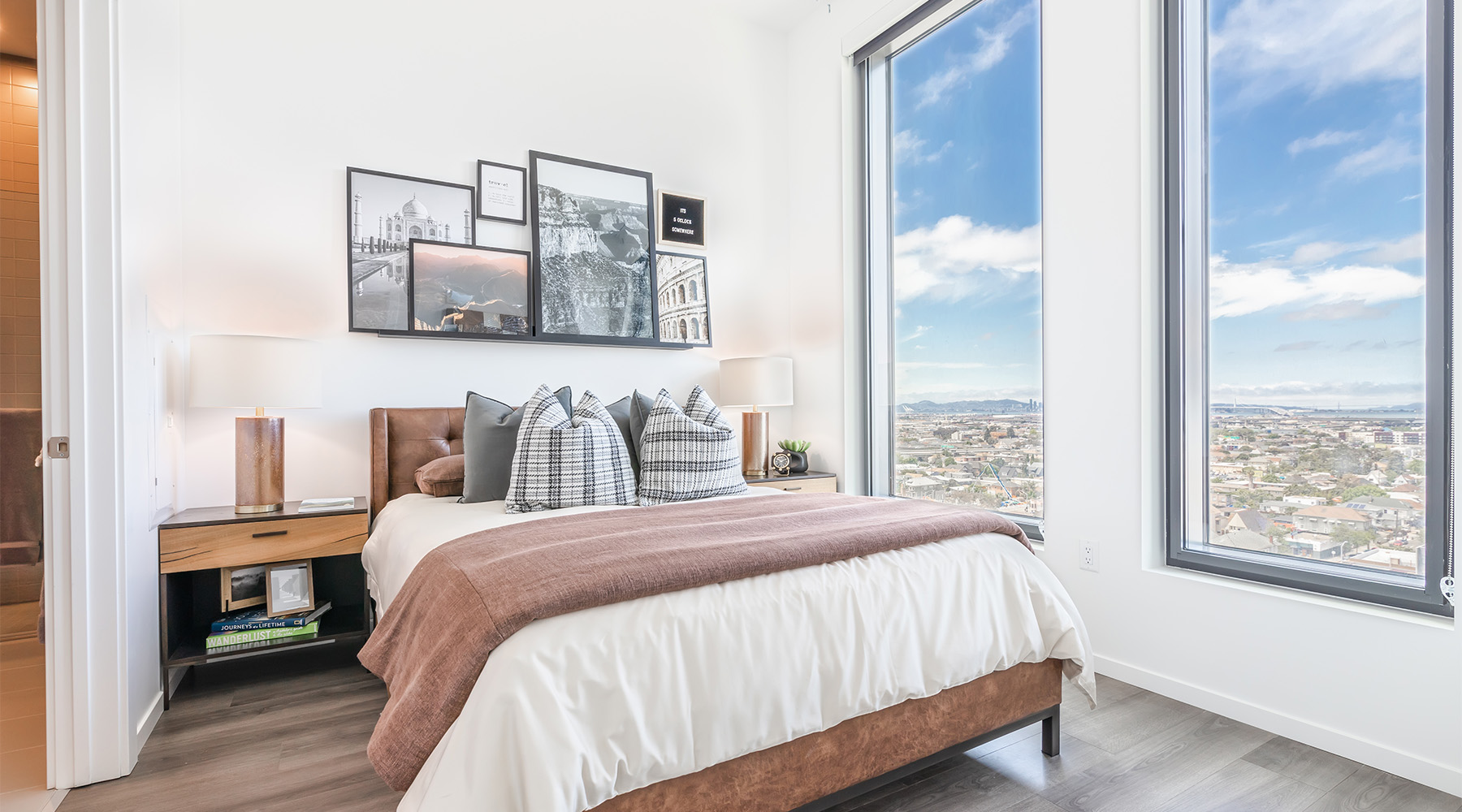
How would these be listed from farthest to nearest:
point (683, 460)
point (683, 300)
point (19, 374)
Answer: point (683, 300) < point (683, 460) < point (19, 374)

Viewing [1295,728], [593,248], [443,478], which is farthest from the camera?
[593,248]

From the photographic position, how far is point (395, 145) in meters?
3.05

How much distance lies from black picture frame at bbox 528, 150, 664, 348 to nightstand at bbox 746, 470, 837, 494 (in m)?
0.96

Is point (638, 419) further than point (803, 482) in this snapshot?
No

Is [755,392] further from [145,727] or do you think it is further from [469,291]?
[145,727]

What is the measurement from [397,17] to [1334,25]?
358 centimetres

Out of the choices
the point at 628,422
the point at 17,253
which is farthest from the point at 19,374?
the point at 628,422

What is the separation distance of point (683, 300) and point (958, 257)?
1490 mm

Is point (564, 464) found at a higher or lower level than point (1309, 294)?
lower

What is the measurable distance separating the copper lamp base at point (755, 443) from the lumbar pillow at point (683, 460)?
36.6 inches

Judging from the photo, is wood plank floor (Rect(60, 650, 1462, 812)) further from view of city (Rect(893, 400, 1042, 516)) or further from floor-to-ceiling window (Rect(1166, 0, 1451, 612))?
view of city (Rect(893, 400, 1042, 516))

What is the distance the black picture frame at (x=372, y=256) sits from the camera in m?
2.93

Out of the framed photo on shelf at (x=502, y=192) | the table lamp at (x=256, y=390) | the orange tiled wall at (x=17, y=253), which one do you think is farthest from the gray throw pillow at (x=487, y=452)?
the orange tiled wall at (x=17, y=253)

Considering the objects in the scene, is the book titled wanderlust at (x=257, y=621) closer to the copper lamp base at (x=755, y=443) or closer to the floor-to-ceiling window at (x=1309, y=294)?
the copper lamp base at (x=755, y=443)
